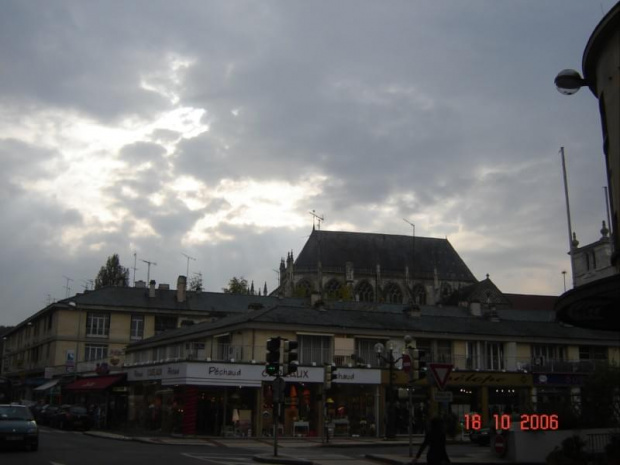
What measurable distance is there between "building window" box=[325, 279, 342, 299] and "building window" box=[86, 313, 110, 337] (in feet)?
122

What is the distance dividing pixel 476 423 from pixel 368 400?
725 inches

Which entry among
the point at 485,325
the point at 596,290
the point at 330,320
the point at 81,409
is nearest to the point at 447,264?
the point at 485,325

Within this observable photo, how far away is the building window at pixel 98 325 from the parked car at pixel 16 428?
134 feet

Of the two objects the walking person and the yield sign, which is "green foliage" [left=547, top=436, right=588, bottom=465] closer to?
the walking person

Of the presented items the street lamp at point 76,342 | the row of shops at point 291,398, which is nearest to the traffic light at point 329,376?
the row of shops at point 291,398

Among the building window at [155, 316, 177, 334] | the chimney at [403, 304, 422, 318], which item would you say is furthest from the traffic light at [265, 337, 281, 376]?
the building window at [155, 316, 177, 334]

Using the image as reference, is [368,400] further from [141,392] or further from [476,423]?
[476,423]

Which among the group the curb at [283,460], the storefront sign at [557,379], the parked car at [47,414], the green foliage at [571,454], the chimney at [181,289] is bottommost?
the curb at [283,460]

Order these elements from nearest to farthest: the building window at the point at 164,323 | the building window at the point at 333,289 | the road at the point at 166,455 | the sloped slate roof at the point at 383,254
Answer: the road at the point at 166,455
the building window at the point at 164,323
the building window at the point at 333,289
the sloped slate roof at the point at 383,254

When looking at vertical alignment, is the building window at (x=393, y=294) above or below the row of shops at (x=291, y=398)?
above

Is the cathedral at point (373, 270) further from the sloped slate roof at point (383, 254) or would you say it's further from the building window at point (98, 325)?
the building window at point (98, 325)

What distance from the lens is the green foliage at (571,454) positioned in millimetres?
16344

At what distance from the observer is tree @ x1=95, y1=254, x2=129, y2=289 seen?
93.1 metres

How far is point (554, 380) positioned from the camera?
143 feet
